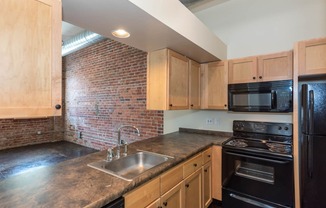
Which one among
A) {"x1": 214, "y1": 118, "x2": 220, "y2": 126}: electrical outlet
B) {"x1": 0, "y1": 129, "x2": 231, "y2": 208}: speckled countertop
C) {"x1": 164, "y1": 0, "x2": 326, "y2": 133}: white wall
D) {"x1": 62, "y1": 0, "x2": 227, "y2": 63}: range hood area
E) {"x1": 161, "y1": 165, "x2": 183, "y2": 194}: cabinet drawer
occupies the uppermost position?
{"x1": 164, "y1": 0, "x2": 326, "y2": 133}: white wall

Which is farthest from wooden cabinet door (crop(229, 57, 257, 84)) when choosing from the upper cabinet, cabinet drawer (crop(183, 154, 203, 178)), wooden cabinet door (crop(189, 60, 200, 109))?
cabinet drawer (crop(183, 154, 203, 178))

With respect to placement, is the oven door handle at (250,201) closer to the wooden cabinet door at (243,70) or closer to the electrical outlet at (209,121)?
the electrical outlet at (209,121)

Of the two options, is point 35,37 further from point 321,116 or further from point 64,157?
point 64,157

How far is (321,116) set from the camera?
5.71ft

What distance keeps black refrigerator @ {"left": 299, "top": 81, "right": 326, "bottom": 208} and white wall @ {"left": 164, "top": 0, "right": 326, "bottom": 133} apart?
73 cm

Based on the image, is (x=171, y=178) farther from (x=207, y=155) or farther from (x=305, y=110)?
(x=305, y=110)

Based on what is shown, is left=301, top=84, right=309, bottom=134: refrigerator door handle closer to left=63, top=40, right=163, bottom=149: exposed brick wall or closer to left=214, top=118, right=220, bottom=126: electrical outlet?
left=214, top=118, right=220, bottom=126: electrical outlet

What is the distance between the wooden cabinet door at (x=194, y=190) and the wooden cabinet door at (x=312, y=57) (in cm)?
168

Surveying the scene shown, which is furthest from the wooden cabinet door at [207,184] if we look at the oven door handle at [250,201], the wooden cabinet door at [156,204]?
the wooden cabinet door at [156,204]

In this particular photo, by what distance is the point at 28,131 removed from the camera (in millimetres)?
5594

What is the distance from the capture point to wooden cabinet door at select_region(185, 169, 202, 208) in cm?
196

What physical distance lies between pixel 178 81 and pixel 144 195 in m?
1.50

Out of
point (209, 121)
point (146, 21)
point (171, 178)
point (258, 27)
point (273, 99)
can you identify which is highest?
point (258, 27)

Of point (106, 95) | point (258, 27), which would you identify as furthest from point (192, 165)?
point (106, 95)
